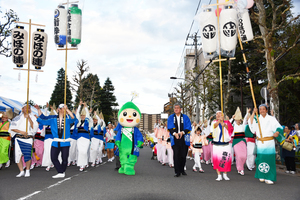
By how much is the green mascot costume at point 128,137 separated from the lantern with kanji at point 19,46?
176 inches

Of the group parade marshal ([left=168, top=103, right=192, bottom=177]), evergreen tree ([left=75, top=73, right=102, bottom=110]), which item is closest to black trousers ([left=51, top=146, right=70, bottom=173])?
parade marshal ([left=168, top=103, right=192, bottom=177])

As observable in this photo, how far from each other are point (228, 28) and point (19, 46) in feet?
24.8

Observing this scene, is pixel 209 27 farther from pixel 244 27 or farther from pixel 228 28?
pixel 244 27

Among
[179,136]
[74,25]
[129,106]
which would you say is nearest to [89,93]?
[74,25]

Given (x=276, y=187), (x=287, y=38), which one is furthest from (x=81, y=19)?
(x=287, y=38)

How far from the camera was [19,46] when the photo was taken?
10414 mm

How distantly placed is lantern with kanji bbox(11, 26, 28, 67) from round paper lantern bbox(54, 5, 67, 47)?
139 centimetres

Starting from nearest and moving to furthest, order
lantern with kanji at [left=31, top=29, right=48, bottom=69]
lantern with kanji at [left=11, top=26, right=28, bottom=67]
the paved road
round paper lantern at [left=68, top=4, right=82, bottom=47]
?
the paved road, round paper lantern at [left=68, top=4, right=82, bottom=47], lantern with kanji at [left=11, top=26, right=28, bottom=67], lantern with kanji at [left=31, top=29, right=48, bottom=69]

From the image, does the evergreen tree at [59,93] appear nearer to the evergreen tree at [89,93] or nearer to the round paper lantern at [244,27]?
the evergreen tree at [89,93]

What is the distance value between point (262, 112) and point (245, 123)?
178 cm

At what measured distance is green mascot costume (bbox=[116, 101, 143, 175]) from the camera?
866cm

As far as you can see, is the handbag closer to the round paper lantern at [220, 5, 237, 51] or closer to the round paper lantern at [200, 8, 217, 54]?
the round paper lantern at [220, 5, 237, 51]

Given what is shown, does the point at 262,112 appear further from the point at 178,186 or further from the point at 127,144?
the point at 127,144

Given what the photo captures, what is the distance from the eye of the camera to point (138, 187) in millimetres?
6219
